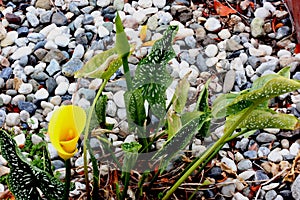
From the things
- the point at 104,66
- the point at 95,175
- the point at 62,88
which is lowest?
the point at 95,175

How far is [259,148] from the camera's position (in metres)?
1.45

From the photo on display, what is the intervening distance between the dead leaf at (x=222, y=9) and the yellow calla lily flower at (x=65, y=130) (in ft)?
2.75

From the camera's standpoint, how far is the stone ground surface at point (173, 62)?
1.38 meters

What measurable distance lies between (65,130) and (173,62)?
0.49 metres

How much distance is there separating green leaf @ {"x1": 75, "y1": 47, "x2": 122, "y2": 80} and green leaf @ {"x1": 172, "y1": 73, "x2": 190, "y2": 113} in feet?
0.48

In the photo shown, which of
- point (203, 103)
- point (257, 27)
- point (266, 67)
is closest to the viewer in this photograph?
point (203, 103)

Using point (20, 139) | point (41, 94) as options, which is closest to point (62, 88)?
point (41, 94)

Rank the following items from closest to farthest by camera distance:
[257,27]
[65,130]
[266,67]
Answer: [65,130], [266,67], [257,27]

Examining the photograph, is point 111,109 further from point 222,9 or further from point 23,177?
point 222,9

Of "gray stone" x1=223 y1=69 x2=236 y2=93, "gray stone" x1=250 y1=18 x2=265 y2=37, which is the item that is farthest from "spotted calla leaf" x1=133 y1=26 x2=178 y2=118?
"gray stone" x1=250 y1=18 x2=265 y2=37

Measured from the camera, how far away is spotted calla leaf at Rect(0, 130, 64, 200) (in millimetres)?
1067

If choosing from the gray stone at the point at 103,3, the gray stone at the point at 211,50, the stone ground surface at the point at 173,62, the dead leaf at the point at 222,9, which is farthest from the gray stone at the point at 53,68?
the dead leaf at the point at 222,9

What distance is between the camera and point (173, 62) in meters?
1.46

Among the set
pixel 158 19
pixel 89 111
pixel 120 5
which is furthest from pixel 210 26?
pixel 89 111
